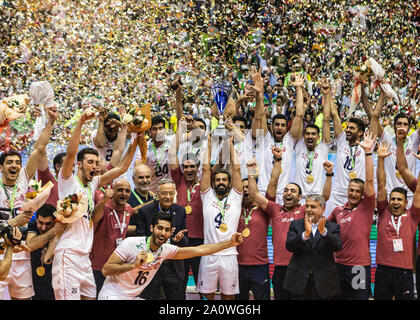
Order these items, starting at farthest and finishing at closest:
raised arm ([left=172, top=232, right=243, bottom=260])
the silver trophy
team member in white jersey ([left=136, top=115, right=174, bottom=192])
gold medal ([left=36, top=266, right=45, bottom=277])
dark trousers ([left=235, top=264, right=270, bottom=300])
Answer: team member in white jersey ([left=136, top=115, right=174, bottom=192]), the silver trophy, dark trousers ([left=235, top=264, right=270, bottom=300]), gold medal ([left=36, top=266, right=45, bottom=277]), raised arm ([left=172, top=232, right=243, bottom=260])

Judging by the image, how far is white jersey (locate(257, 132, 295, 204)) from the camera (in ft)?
24.6

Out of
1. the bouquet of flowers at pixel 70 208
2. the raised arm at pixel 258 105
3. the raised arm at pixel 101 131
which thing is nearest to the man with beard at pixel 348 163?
the raised arm at pixel 258 105

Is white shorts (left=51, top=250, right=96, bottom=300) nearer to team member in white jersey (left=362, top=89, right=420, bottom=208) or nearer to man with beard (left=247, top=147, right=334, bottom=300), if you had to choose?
man with beard (left=247, top=147, right=334, bottom=300)

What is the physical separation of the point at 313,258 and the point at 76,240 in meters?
2.29

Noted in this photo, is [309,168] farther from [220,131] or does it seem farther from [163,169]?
[163,169]

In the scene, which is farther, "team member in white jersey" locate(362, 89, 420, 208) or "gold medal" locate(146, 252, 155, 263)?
"team member in white jersey" locate(362, 89, 420, 208)

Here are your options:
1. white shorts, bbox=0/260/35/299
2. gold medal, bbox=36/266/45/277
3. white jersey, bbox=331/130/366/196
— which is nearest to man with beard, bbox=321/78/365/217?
white jersey, bbox=331/130/366/196

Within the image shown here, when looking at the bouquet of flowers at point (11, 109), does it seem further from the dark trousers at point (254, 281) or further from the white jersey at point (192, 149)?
the dark trousers at point (254, 281)

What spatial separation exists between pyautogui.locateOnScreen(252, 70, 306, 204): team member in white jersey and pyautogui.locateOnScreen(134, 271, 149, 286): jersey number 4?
2.73m

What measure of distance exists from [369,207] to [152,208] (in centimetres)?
229

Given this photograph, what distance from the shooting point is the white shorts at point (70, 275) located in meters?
5.34

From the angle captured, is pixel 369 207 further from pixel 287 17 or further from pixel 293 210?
pixel 287 17

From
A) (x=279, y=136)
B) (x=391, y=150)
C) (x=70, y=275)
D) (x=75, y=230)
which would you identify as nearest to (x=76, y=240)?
(x=75, y=230)

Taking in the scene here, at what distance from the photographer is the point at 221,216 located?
632cm
